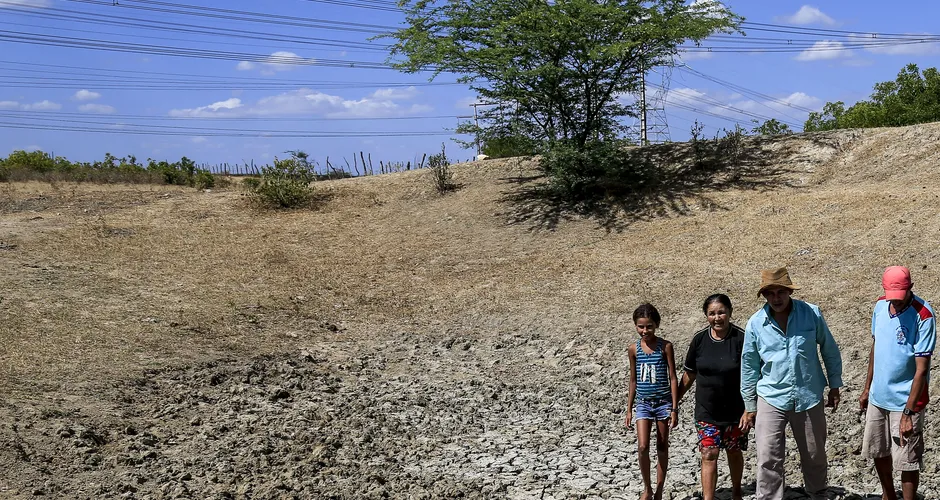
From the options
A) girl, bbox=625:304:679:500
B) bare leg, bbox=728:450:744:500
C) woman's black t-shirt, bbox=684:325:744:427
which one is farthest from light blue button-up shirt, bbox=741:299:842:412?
girl, bbox=625:304:679:500

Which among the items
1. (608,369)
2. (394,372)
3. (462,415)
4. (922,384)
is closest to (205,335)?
(394,372)

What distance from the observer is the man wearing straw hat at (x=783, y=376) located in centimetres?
430

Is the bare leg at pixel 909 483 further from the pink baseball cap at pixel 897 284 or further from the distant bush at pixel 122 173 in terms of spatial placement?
the distant bush at pixel 122 173

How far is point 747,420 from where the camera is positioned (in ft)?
14.9

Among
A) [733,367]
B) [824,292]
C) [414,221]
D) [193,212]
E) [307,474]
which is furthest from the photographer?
[193,212]

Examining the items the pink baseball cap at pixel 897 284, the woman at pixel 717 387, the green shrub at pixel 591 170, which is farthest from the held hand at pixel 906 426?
the green shrub at pixel 591 170

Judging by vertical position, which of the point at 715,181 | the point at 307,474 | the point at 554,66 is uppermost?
the point at 554,66

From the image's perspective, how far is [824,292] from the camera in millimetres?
10016

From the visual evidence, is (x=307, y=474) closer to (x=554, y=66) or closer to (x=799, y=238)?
(x=799, y=238)

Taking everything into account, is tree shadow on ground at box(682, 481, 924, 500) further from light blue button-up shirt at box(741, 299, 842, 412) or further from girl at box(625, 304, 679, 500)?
light blue button-up shirt at box(741, 299, 842, 412)

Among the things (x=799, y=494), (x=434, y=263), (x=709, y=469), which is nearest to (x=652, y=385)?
(x=709, y=469)

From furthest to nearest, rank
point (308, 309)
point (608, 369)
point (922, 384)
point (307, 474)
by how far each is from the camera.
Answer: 1. point (308, 309)
2. point (608, 369)
3. point (307, 474)
4. point (922, 384)

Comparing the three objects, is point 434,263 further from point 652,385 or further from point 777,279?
point 777,279

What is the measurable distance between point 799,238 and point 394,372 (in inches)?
272
